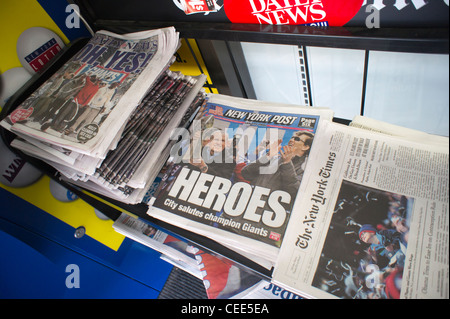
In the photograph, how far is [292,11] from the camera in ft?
2.02

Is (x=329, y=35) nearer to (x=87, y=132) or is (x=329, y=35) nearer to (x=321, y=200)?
(x=321, y=200)

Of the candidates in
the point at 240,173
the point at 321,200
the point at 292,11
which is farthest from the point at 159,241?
the point at 292,11

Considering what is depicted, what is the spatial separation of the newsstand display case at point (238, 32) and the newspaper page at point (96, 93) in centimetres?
7

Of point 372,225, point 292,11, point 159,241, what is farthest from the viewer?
point 159,241

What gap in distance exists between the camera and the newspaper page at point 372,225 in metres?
0.47

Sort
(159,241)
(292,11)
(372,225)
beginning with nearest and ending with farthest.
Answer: (372,225) → (292,11) → (159,241)

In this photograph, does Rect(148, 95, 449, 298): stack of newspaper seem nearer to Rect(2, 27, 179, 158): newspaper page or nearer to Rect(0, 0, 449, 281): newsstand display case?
Rect(0, 0, 449, 281): newsstand display case

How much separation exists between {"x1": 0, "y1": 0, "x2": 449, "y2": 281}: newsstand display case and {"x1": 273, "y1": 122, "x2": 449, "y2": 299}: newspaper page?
0.34 ft

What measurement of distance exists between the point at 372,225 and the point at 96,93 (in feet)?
2.24

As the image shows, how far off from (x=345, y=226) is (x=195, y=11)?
2.06ft

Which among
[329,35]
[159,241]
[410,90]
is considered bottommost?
[159,241]

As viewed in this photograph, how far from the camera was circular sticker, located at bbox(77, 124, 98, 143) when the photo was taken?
603 mm

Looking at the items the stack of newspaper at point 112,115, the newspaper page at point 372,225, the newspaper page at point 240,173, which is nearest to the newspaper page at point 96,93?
the stack of newspaper at point 112,115
